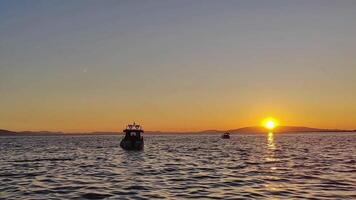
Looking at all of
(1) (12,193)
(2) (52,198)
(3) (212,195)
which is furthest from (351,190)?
(1) (12,193)

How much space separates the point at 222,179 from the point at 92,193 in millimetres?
10984

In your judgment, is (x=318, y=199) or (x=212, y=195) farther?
(x=212, y=195)

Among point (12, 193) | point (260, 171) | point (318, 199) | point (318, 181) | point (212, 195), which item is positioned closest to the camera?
point (318, 199)

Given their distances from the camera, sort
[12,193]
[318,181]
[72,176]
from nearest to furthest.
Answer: [12,193] → [318,181] → [72,176]

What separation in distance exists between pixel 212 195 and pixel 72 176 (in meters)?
16.7

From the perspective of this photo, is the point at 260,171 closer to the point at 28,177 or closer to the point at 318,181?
the point at 318,181

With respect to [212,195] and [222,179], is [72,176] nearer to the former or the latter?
[222,179]

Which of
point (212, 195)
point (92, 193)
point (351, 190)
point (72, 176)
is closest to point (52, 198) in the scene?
point (92, 193)

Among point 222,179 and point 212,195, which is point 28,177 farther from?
point 212,195

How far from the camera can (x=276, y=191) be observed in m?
30.1

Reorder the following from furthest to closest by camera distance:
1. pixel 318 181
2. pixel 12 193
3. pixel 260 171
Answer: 1. pixel 260 171
2. pixel 318 181
3. pixel 12 193

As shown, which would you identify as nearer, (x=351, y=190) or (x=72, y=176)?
(x=351, y=190)

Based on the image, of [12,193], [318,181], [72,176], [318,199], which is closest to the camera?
[318,199]

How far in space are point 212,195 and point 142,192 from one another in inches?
181
